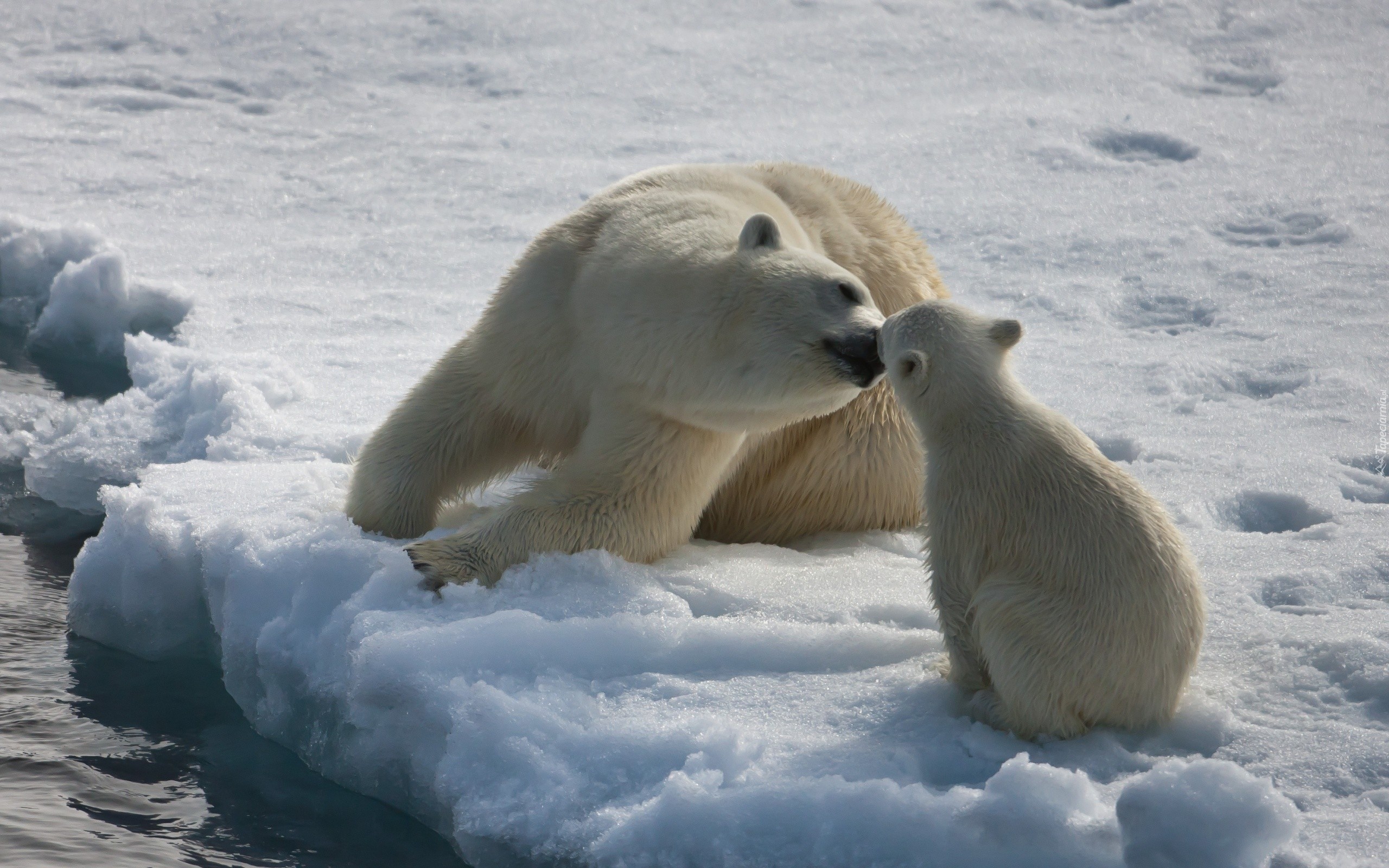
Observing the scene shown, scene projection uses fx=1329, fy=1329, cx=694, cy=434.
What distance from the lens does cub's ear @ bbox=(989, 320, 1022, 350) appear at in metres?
2.96

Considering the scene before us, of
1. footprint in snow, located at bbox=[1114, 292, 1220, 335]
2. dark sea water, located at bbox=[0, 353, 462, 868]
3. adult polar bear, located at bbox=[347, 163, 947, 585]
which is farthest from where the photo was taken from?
footprint in snow, located at bbox=[1114, 292, 1220, 335]

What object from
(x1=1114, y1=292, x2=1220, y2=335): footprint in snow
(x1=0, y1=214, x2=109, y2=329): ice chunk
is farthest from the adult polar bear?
(x1=0, y1=214, x2=109, y2=329): ice chunk

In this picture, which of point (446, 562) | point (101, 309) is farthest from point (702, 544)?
point (101, 309)

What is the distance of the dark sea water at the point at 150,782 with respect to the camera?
2855 mm

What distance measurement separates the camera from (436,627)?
3084mm

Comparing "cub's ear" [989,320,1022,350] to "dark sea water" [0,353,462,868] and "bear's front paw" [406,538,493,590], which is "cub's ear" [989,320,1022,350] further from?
"dark sea water" [0,353,462,868]

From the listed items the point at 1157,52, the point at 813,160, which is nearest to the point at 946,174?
the point at 813,160

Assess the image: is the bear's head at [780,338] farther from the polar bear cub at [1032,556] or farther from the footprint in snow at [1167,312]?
the footprint in snow at [1167,312]

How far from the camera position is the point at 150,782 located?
3.14 meters

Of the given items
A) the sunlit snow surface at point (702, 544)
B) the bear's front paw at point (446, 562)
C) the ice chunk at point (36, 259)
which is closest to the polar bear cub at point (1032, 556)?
the sunlit snow surface at point (702, 544)

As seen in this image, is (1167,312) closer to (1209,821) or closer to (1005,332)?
(1005,332)

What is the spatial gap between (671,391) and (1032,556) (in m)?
1.02

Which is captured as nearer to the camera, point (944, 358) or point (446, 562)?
point (944, 358)

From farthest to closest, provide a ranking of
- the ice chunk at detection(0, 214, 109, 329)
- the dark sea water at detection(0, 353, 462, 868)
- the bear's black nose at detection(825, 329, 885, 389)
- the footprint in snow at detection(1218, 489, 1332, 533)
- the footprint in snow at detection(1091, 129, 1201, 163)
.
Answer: the footprint in snow at detection(1091, 129, 1201, 163)
the ice chunk at detection(0, 214, 109, 329)
the footprint in snow at detection(1218, 489, 1332, 533)
the bear's black nose at detection(825, 329, 885, 389)
the dark sea water at detection(0, 353, 462, 868)
